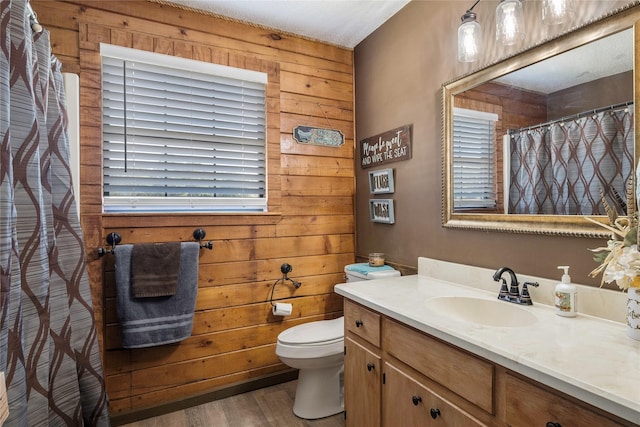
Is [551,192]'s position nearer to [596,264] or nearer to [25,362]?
[596,264]

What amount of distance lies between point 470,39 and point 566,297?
1.14 m

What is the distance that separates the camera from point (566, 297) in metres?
1.21

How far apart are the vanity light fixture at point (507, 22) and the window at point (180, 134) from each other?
4.37 ft

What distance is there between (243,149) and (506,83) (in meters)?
1.59

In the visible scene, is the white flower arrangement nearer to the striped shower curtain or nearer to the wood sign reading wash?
the wood sign reading wash

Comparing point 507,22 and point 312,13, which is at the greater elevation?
point 312,13

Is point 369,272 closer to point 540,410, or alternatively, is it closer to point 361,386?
point 361,386

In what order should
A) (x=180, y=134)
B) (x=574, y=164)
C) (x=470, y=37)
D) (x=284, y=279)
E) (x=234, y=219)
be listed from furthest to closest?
(x=284, y=279)
(x=234, y=219)
(x=180, y=134)
(x=470, y=37)
(x=574, y=164)

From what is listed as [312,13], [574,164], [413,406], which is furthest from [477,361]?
[312,13]

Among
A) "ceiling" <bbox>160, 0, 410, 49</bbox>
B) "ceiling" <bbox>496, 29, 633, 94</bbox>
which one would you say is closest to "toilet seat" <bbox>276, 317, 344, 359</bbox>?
"ceiling" <bbox>496, 29, 633, 94</bbox>

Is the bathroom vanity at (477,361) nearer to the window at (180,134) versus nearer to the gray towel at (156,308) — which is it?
the gray towel at (156,308)

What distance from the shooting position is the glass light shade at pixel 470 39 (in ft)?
5.01

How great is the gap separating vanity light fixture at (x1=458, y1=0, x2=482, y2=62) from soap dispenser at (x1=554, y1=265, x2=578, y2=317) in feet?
3.25

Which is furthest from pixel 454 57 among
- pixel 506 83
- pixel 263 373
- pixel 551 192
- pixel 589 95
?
pixel 263 373
